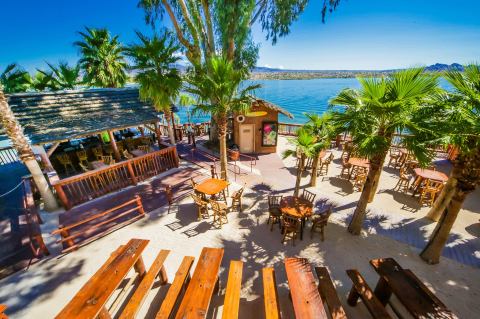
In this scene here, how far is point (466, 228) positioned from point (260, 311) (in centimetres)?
786

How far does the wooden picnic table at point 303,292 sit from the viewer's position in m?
2.95

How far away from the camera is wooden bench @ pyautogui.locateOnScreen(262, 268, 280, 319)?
9.55ft

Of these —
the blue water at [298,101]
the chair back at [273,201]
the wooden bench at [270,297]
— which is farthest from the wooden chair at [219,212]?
the blue water at [298,101]

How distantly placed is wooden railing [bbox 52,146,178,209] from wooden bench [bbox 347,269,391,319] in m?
8.87

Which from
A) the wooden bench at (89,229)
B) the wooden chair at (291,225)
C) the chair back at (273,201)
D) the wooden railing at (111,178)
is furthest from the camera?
the wooden railing at (111,178)

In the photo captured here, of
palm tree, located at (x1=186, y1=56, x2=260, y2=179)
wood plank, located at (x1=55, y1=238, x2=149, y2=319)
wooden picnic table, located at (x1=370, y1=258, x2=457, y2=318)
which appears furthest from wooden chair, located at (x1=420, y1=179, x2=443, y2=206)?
wood plank, located at (x1=55, y1=238, x2=149, y2=319)

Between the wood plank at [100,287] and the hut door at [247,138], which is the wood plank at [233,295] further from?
the hut door at [247,138]

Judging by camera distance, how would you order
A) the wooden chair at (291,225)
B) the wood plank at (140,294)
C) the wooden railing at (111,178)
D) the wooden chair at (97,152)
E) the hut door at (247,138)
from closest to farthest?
the wood plank at (140,294) → the wooden chair at (291,225) → the wooden railing at (111,178) → the wooden chair at (97,152) → the hut door at (247,138)

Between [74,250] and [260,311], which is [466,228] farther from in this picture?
[74,250]

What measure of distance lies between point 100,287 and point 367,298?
4695 mm

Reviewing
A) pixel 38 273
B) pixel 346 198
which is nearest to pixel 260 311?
pixel 38 273

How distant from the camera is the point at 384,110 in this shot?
434cm

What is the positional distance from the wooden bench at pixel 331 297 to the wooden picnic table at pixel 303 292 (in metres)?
0.27

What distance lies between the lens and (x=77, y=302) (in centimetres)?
288
